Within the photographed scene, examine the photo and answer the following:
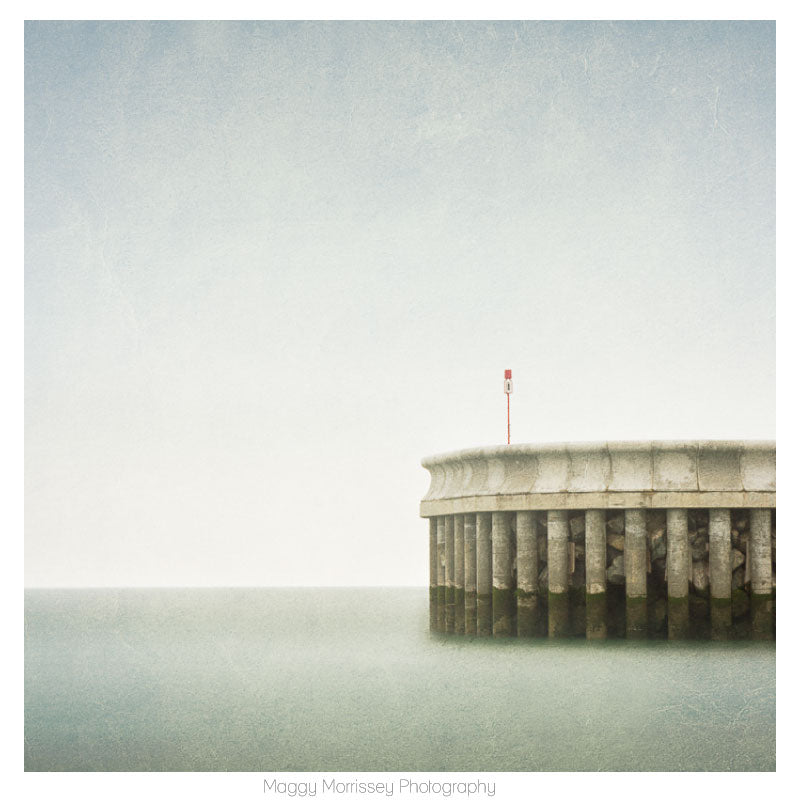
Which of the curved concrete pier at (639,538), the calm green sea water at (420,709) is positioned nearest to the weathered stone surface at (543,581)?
the curved concrete pier at (639,538)

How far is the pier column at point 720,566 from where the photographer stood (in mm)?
14742

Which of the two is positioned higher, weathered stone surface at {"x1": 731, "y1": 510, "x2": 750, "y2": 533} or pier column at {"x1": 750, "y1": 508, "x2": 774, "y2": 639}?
weathered stone surface at {"x1": 731, "y1": 510, "x2": 750, "y2": 533}

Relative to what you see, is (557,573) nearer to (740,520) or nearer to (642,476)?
(642,476)

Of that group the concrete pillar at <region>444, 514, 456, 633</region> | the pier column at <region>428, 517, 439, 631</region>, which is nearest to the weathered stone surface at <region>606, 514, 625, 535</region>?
the concrete pillar at <region>444, 514, 456, 633</region>

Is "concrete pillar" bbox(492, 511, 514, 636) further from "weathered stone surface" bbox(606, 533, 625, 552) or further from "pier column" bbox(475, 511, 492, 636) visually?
"weathered stone surface" bbox(606, 533, 625, 552)

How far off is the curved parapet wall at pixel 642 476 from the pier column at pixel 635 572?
0.23 meters

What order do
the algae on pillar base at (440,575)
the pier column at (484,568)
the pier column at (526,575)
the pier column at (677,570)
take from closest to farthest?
the pier column at (677,570), the pier column at (526,575), the pier column at (484,568), the algae on pillar base at (440,575)

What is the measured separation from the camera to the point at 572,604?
15164 mm

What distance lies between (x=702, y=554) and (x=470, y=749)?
6243 mm

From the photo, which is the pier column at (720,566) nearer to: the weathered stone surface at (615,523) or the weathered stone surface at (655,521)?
the weathered stone surface at (655,521)

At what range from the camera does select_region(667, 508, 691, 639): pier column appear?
A: 14727 mm

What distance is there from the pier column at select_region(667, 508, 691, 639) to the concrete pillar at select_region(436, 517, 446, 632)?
4364mm
